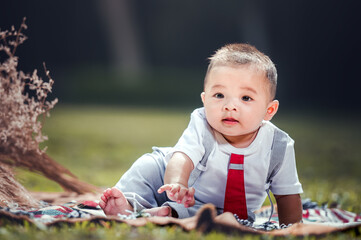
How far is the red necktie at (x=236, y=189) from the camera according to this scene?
242 cm

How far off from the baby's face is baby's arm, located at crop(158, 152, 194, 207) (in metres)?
0.26

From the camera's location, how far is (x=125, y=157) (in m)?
5.99

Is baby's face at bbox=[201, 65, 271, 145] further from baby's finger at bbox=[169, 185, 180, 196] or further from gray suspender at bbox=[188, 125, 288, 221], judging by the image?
baby's finger at bbox=[169, 185, 180, 196]

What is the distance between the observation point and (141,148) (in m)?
6.62

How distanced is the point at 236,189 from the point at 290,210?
33 cm

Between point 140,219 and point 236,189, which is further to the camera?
point 236,189

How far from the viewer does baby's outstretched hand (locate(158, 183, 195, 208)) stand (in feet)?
6.65

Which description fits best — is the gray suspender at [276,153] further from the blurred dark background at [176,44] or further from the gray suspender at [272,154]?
the blurred dark background at [176,44]

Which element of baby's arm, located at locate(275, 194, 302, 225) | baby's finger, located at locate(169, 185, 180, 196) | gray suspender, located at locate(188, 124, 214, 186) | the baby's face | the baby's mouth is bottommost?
baby's arm, located at locate(275, 194, 302, 225)

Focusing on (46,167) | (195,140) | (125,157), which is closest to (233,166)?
(195,140)

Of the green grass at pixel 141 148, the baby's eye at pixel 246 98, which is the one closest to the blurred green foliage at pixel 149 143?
the green grass at pixel 141 148

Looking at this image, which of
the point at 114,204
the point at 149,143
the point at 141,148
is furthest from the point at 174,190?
the point at 149,143

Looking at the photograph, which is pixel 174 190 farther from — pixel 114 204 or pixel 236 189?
pixel 236 189

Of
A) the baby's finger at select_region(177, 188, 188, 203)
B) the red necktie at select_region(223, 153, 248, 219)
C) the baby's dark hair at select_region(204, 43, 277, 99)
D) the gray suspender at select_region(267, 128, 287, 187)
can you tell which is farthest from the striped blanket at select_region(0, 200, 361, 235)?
the baby's dark hair at select_region(204, 43, 277, 99)
